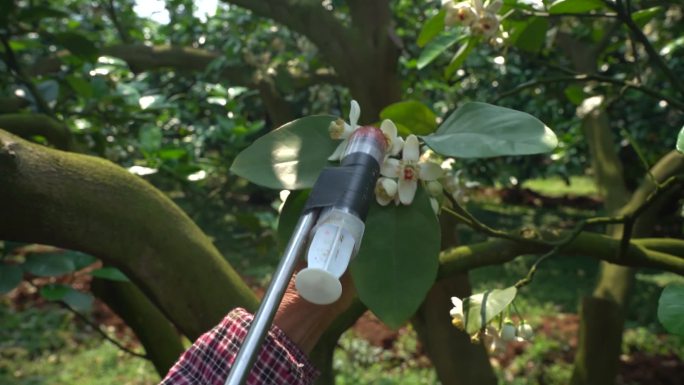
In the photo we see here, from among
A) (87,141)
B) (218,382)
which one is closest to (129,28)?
(87,141)

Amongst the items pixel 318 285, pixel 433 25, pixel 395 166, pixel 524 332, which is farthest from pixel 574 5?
pixel 318 285

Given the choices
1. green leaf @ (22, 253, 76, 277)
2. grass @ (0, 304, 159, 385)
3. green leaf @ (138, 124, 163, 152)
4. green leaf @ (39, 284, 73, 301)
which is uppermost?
green leaf @ (138, 124, 163, 152)

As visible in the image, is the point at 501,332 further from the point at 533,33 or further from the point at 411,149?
the point at 533,33

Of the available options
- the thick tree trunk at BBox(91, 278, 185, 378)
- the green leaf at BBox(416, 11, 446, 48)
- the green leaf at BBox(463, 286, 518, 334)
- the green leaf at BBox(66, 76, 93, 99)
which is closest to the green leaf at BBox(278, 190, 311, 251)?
the green leaf at BBox(463, 286, 518, 334)

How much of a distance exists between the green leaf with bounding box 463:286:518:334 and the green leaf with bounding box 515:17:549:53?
0.67 metres

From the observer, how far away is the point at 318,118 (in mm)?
812

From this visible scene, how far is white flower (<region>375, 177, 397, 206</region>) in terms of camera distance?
29.3 inches

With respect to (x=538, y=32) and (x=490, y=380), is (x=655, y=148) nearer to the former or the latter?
(x=490, y=380)

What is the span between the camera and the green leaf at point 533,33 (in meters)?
1.46

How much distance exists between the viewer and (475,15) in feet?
4.09

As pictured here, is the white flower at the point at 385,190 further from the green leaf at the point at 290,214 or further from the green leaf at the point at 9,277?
the green leaf at the point at 9,277

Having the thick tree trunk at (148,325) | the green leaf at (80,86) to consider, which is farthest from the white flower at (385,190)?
the green leaf at (80,86)

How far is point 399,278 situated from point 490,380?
1613mm

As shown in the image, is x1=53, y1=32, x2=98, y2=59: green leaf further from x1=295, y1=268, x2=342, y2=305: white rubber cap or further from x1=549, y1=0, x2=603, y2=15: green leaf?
x1=295, y1=268, x2=342, y2=305: white rubber cap
